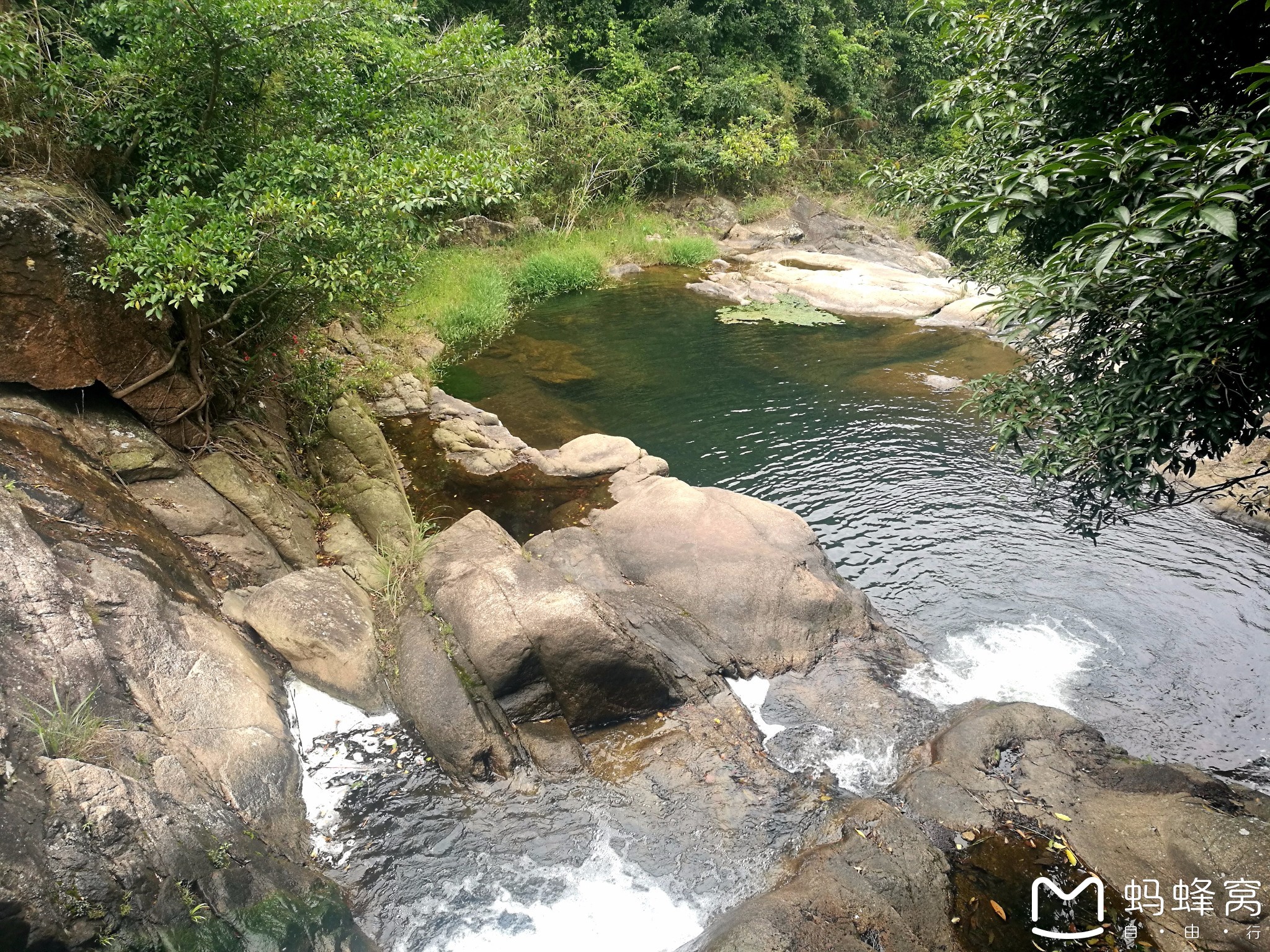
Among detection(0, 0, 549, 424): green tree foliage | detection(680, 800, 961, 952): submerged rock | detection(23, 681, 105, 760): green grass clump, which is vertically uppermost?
detection(0, 0, 549, 424): green tree foliage

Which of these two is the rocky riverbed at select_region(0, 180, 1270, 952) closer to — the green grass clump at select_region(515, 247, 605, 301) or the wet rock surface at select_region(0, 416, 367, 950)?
the wet rock surface at select_region(0, 416, 367, 950)

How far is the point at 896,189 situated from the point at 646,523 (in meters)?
4.66

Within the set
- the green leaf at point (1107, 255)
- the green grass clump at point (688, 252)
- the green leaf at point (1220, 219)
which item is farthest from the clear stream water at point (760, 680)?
the green grass clump at point (688, 252)

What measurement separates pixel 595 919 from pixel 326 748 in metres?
2.61

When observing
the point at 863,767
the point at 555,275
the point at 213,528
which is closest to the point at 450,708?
the point at 213,528

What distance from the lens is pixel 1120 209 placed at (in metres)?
3.44

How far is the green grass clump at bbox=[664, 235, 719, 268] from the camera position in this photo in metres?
24.8

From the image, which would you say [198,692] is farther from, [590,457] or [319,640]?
[590,457]

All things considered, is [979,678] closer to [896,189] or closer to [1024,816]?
[1024,816]

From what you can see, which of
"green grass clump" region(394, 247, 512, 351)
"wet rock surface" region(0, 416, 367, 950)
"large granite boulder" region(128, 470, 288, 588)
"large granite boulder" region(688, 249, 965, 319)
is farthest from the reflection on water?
"wet rock surface" region(0, 416, 367, 950)

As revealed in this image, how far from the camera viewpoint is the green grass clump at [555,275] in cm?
2050

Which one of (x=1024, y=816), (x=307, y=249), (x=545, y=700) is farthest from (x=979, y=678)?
(x=307, y=249)

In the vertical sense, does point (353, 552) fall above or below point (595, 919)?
above

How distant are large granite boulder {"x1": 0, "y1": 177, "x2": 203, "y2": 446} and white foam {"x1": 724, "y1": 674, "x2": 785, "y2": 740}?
6.55 metres
